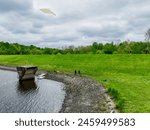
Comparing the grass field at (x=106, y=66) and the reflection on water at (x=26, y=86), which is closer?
the reflection on water at (x=26, y=86)

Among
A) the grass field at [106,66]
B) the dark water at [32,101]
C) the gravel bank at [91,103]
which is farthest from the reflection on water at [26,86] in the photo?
the gravel bank at [91,103]

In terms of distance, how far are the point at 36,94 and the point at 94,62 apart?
4584 cm

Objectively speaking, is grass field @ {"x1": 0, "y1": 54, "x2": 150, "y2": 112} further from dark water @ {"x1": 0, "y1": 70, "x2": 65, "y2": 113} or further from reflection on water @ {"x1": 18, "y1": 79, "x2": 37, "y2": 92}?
reflection on water @ {"x1": 18, "y1": 79, "x2": 37, "y2": 92}

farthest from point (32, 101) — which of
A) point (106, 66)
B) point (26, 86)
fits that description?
point (106, 66)

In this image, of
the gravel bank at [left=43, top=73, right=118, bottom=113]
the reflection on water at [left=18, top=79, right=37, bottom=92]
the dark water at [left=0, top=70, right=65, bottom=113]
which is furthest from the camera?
the reflection on water at [left=18, top=79, right=37, bottom=92]

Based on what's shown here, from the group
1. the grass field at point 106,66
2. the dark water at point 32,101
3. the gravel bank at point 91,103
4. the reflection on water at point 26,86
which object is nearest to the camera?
the gravel bank at point 91,103

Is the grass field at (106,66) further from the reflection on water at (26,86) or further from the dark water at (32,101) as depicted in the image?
the reflection on water at (26,86)

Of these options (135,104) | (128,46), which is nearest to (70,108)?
(135,104)


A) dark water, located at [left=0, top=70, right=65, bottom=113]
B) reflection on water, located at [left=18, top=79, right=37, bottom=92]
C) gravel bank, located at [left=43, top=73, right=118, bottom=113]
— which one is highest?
gravel bank, located at [left=43, top=73, right=118, bottom=113]

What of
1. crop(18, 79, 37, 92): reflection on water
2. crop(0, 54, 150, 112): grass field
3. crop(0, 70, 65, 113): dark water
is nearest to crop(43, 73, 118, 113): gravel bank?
crop(0, 70, 65, 113): dark water

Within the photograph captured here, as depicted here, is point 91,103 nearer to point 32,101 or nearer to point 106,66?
point 32,101

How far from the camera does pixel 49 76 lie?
86750mm

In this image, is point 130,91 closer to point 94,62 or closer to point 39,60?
point 94,62

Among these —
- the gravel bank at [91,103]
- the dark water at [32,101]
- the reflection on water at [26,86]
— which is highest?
the gravel bank at [91,103]
